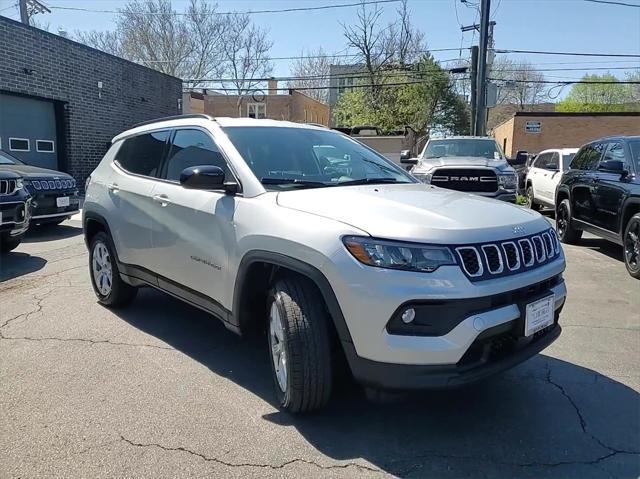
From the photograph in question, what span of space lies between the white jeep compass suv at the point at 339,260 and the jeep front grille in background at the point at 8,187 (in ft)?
12.4

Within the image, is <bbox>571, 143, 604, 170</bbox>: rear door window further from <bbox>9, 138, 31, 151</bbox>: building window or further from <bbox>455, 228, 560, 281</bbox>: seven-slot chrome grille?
<bbox>9, 138, 31, 151</bbox>: building window

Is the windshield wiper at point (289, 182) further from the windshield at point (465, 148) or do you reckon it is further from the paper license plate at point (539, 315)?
the windshield at point (465, 148)

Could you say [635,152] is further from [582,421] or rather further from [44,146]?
[44,146]

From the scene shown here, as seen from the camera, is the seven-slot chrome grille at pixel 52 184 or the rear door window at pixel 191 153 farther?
the seven-slot chrome grille at pixel 52 184

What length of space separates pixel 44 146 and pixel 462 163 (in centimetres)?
1102

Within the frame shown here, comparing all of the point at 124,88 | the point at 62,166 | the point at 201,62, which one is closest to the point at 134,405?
the point at 62,166

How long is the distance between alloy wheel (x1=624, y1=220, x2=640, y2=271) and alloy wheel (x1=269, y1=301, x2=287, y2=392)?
536 cm

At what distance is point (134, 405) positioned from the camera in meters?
3.20

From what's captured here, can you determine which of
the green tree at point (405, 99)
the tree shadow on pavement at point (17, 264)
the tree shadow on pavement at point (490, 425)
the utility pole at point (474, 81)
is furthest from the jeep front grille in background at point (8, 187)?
the green tree at point (405, 99)

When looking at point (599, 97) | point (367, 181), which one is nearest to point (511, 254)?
point (367, 181)

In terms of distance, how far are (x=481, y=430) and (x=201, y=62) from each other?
37602 millimetres

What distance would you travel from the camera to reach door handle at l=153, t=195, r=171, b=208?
3.98m

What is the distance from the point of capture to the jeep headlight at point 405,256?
8.29 ft

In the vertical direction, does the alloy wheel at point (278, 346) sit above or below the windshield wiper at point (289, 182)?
below
